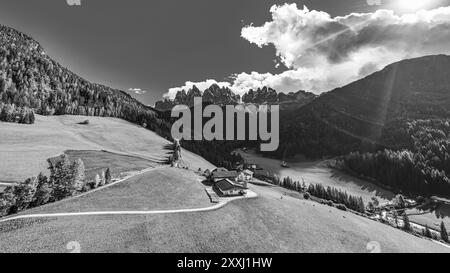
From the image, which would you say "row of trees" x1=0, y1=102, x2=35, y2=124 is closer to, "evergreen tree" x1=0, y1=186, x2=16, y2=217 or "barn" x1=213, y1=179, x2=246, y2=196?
"evergreen tree" x1=0, y1=186, x2=16, y2=217

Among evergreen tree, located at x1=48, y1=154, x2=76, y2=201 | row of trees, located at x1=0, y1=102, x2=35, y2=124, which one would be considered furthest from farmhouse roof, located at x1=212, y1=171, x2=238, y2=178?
row of trees, located at x1=0, y1=102, x2=35, y2=124

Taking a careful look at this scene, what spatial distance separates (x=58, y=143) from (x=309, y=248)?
140233 mm

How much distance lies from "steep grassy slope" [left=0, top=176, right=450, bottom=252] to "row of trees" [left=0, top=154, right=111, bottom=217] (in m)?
10.2

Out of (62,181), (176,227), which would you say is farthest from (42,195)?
(176,227)

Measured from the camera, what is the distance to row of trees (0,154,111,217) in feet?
151

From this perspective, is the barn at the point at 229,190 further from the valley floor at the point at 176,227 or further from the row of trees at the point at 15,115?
the row of trees at the point at 15,115

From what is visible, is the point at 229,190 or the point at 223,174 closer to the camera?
the point at 229,190

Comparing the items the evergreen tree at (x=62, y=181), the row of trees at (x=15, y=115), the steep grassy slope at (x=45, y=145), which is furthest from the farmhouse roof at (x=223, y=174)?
the row of trees at (x=15, y=115)

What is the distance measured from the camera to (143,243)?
109ft

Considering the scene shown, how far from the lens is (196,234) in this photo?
37750 mm

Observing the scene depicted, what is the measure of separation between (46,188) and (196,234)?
120 ft

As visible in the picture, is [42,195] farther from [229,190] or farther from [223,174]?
[223,174]
